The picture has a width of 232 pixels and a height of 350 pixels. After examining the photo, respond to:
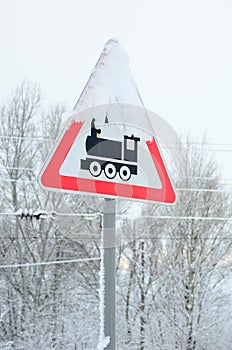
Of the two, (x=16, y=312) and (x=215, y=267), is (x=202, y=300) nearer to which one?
(x=215, y=267)

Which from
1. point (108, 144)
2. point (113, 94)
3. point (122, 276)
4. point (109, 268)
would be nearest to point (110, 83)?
point (113, 94)

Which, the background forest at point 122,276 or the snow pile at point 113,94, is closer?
the snow pile at point 113,94

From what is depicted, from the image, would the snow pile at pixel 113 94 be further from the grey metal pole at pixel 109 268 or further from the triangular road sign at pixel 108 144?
the grey metal pole at pixel 109 268

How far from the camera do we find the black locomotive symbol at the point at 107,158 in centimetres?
86

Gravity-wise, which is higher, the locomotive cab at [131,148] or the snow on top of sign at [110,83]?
the snow on top of sign at [110,83]

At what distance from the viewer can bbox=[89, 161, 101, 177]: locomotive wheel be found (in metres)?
0.86

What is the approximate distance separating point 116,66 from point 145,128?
138 millimetres

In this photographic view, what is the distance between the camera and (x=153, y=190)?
94 cm

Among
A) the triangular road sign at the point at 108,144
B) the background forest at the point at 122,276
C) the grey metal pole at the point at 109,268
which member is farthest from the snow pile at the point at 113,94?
the background forest at the point at 122,276

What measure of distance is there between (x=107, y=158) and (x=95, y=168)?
0.03 metres

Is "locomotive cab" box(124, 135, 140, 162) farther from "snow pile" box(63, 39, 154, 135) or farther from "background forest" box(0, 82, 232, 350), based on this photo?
"background forest" box(0, 82, 232, 350)

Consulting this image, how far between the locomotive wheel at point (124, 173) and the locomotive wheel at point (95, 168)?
4 centimetres

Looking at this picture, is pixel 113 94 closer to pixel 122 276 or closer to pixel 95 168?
pixel 95 168

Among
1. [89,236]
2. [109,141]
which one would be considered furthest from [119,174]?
[89,236]
